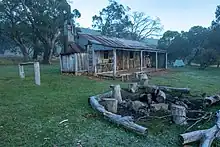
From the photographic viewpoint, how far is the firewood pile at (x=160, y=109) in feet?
15.5

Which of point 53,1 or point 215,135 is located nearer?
point 215,135

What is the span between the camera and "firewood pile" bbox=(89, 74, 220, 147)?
471 centimetres

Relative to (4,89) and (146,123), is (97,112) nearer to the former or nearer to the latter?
(146,123)

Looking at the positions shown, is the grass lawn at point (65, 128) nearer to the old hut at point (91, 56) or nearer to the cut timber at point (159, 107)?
the cut timber at point (159, 107)

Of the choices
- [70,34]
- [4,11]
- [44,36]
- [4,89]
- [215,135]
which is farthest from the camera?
[44,36]

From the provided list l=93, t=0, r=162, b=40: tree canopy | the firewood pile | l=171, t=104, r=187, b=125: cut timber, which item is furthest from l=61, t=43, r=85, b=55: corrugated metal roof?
l=93, t=0, r=162, b=40: tree canopy

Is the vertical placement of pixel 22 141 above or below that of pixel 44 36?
below

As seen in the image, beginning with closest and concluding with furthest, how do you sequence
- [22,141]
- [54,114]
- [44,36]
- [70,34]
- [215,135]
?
[22,141] → [215,135] → [54,114] → [70,34] → [44,36]

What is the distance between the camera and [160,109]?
22.6 feet

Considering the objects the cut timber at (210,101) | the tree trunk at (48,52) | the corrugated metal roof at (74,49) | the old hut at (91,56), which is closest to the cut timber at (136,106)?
the cut timber at (210,101)

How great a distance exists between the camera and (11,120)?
540cm

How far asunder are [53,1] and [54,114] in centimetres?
2638

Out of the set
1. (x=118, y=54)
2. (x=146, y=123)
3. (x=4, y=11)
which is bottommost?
(x=146, y=123)

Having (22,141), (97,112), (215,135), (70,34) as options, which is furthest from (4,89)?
(70,34)
